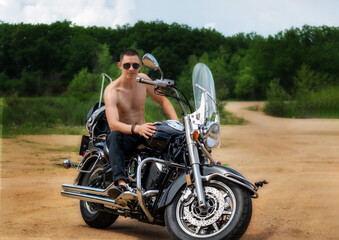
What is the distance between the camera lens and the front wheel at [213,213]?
3.66 meters

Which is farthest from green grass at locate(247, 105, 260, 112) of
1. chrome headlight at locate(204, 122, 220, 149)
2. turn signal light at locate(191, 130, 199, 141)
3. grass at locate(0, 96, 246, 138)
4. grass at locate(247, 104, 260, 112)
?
turn signal light at locate(191, 130, 199, 141)

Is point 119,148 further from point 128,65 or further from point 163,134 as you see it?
point 128,65

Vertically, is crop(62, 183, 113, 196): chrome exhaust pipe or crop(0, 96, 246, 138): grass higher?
crop(62, 183, 113, 196): chrome exhaust pipe

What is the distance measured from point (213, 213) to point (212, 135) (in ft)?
1.90

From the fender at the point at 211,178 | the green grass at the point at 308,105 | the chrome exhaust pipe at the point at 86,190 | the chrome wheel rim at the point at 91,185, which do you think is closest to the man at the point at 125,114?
the chrome exhaust pipe at the point at 86,190

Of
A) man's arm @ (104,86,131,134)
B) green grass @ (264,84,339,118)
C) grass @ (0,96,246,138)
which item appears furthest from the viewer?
green grass @ (264,84,339,118)

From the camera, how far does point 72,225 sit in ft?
17.6

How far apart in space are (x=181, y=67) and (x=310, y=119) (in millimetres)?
13185

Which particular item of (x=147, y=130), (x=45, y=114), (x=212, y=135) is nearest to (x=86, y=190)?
(x=147, y=130)

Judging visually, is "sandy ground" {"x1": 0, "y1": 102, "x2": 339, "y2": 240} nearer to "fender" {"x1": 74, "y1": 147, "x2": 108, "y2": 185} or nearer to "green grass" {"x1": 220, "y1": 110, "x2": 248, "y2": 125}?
"fender" {"x1": 74, "y1": 147, "x2": 108, "y2": 185}

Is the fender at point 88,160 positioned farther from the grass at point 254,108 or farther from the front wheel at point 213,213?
the grass at point 254,108

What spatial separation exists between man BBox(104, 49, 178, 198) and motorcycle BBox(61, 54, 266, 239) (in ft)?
0.29

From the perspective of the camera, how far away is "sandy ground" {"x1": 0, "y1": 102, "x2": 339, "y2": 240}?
5062mm

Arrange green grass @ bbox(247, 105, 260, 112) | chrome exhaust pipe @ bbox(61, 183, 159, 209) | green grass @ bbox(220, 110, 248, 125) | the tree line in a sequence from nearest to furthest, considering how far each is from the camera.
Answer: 1. chrome exhaust pipe @ bbox(61, 183, 159, 209)
2. the tree line
3. green grass @ bbox(220, 110, 248, 125)
4. green grass @ bbox(247, 105, 260, 112)
